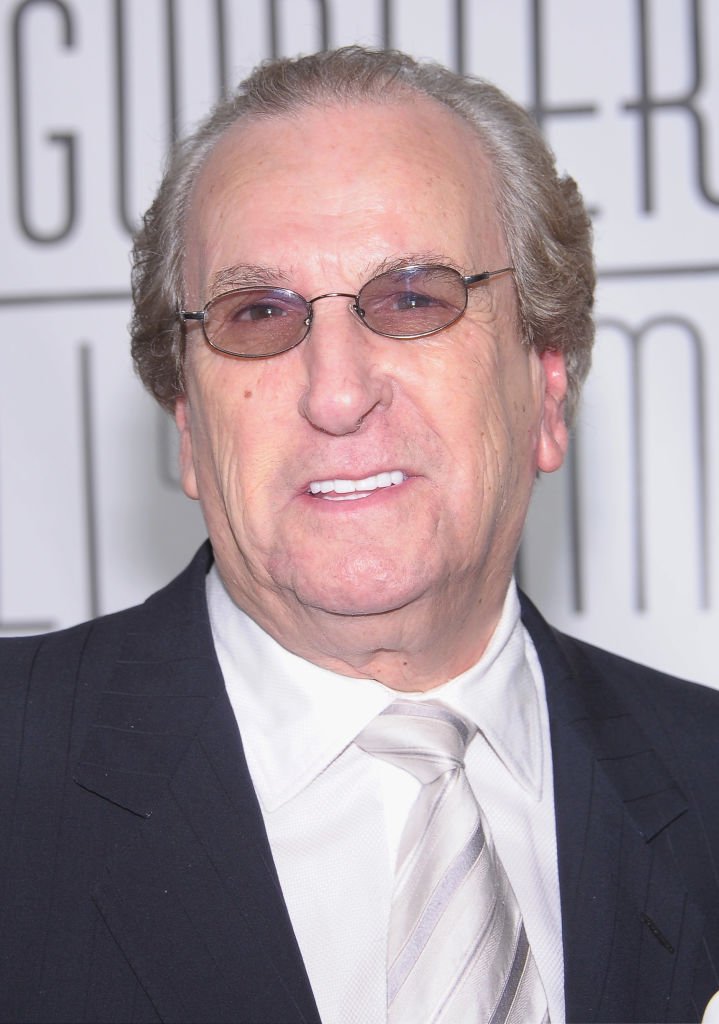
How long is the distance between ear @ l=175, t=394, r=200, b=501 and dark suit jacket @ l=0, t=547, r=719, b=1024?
10cm

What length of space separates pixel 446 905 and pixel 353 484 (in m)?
0.53

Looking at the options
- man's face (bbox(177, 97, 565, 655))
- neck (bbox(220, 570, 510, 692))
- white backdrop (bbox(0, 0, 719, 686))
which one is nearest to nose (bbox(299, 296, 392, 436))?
man's face (bbox(177, 97, 565, 655))

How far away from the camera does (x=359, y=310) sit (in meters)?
1.60

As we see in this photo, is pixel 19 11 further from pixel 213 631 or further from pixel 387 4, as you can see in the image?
pixel 213 631

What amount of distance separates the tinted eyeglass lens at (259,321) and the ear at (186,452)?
0.18 meters

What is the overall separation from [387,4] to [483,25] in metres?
0.22

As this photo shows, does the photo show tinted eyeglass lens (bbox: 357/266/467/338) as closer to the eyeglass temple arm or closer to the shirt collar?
the eyeglass temple arm

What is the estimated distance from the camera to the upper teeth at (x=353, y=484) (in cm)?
158

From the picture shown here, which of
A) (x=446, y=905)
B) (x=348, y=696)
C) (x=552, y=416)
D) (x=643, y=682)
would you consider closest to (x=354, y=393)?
(x=348, y=696)

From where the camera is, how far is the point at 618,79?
2.76 m

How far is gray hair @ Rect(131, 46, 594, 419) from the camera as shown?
1.79m

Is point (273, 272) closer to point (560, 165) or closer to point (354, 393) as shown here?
point (354, 393)

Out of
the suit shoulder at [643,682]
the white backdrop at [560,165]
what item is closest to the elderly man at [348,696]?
the suit shoulder at [643,682]

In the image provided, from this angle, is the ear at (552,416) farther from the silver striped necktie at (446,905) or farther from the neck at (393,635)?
the silver striped necktie at (446,905)
